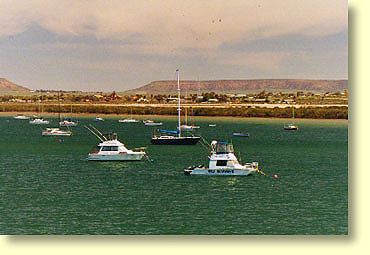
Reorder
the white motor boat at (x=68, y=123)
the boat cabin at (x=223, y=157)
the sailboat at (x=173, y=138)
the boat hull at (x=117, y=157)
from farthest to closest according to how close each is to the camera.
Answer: the sailboat at (x=173, y=138) → the boat hull at (x=117, y=157) → the white motor boat at (x=68, y=123) → the boat cabin at (x=223, y=157)

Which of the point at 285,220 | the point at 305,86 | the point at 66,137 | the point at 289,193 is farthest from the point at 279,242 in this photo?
the point at 66,137

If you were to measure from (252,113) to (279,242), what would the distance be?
457cm

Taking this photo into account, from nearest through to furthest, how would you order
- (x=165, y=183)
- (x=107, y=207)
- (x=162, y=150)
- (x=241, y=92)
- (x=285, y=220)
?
(x=285, y=220) → (x=107, y=207) → (x=241, y=92) → (x=165, y=183) → (x=162, y=150)

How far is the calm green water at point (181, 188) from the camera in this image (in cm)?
1091

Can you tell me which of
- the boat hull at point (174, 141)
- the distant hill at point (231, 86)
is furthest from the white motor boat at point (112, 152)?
the distant hill at point (231, 86)

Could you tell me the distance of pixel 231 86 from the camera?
12.8m

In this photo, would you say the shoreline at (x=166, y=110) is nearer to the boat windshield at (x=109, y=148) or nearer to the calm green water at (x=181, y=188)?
the calm green water at (x=181, y=188)

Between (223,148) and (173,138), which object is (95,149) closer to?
(173,138)

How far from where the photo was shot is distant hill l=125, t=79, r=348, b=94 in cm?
1252

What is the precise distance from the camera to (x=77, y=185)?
43.2 feet

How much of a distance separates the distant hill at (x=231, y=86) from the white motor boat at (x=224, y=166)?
2.18 m

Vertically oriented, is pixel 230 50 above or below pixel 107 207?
above

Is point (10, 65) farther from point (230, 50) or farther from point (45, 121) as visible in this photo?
point (45, 121)

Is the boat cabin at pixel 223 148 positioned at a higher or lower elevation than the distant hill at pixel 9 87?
lower
